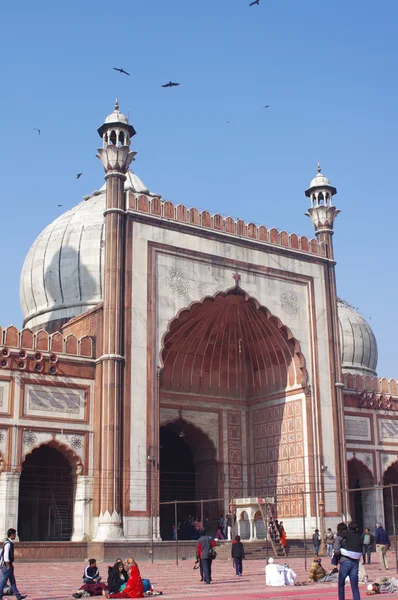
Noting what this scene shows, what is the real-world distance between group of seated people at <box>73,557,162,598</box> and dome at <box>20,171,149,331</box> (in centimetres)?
1330

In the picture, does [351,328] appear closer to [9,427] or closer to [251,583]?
[9,427]

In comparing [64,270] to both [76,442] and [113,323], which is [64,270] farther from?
[76,442]

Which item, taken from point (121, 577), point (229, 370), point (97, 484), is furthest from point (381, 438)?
point (121, 577)

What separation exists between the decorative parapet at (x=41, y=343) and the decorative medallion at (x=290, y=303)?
559 cm

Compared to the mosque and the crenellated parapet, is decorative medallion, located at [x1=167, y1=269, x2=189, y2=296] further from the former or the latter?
the crenellated parapet

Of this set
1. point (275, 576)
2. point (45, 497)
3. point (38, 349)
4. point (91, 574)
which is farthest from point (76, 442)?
point (275, 576)

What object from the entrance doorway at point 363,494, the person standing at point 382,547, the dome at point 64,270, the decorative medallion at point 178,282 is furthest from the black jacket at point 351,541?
the dome at point 64,270

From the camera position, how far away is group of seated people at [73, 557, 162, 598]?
9625 mm

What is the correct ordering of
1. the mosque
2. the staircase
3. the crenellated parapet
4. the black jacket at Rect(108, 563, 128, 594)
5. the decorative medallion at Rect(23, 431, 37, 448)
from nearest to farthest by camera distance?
the black jacket at Rect(108, 563, 128, 594), the decorative medallion at Rect(23, 431, 37, 448), the crenellated parapet, the mosque, the staircase

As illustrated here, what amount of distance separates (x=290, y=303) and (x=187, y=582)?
10.6 metres

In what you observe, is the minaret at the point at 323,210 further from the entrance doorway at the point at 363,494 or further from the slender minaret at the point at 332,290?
the entrance doorway at the point at 363,494

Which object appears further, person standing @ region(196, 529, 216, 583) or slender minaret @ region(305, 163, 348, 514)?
slender minaret @ region(305, 163, 348, 514)

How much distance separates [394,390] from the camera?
2364 cm

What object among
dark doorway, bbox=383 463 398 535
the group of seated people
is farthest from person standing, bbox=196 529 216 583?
dark doorway, bbox=383 463 398 535
